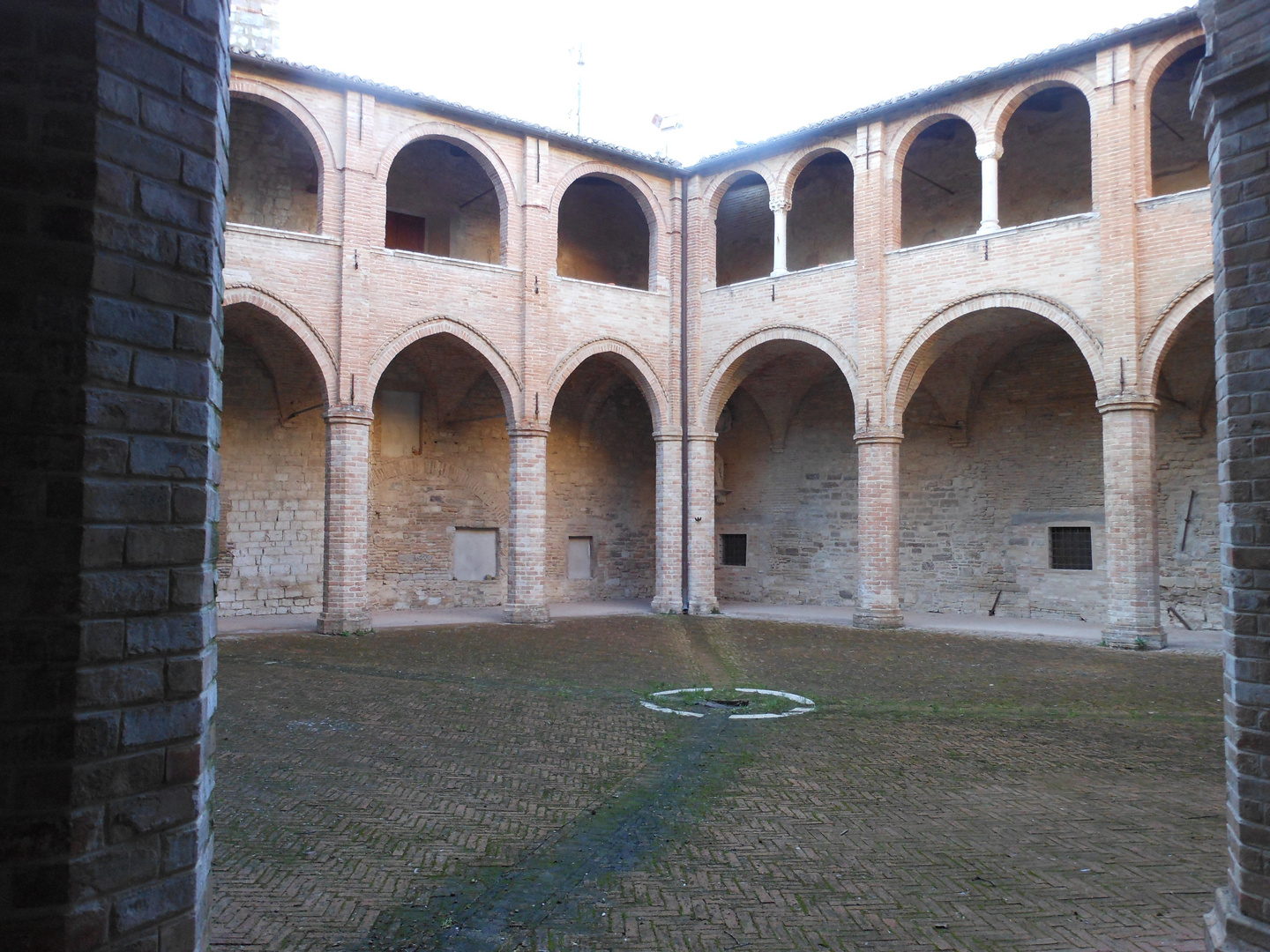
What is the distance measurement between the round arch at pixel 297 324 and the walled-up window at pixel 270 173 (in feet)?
8.54

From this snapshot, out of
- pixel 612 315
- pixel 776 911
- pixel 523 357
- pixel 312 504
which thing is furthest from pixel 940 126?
pixel 776 911

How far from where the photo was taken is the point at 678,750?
7.23 metres

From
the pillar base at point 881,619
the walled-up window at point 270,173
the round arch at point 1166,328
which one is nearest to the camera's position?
the round arch at point 1166,328

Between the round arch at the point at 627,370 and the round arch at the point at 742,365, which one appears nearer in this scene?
the round arch at the point at 742,365

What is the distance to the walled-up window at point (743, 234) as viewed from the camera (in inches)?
784

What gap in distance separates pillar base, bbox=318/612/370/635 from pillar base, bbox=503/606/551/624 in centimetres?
264

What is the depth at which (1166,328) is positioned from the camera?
13078 millimetres

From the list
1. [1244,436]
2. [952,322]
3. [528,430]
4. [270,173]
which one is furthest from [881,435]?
[1244,436]

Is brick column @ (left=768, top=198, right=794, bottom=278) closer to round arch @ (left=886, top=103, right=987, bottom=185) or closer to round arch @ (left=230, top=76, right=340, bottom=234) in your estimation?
round arch @ (left=886, top=103, right=987, bottom=185)

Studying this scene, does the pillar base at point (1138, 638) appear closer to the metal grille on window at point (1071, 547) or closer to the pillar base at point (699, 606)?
the metal grille on window at point (1071, 547)

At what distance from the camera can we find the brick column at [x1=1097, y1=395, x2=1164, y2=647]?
13.3m

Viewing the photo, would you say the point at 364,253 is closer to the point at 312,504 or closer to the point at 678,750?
the point at 312,504

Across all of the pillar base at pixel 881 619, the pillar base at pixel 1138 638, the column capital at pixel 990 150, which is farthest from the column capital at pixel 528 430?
the pillar base at pixel 1138 638

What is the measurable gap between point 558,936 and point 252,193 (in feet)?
50.6
